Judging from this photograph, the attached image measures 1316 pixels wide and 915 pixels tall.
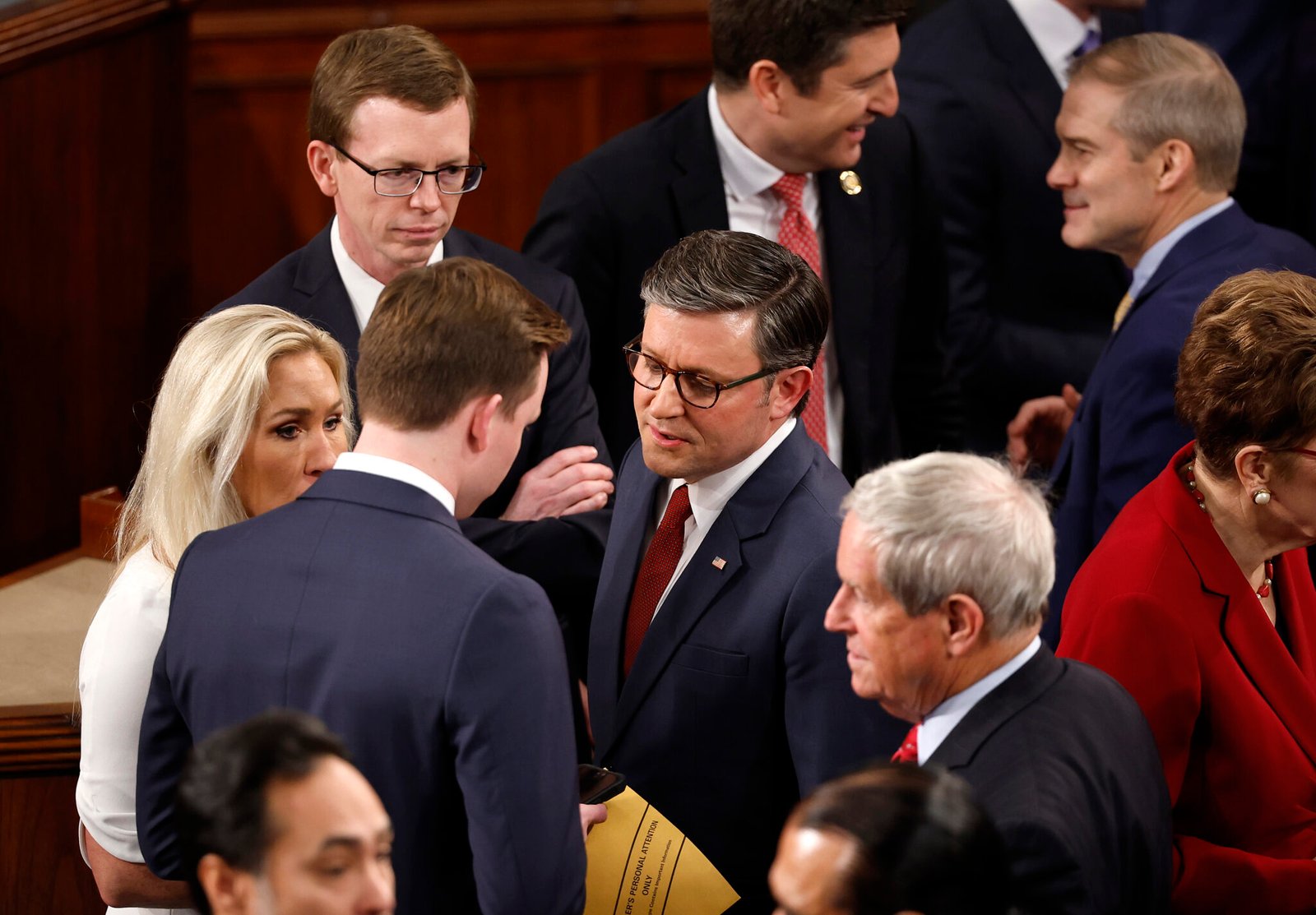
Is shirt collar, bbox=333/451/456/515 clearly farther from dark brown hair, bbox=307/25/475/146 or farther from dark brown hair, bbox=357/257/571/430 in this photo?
dark brown hair, bbox=307/25/475/146

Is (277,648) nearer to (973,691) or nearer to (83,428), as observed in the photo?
(973,691)

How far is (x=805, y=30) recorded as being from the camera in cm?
381

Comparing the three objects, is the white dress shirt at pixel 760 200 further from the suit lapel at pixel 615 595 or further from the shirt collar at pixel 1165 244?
the suit lapel at pixel 615 595

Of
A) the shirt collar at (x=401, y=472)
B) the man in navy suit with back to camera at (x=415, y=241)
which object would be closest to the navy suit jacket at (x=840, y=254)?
the man in navy suit with back to camera at (x=415, y=241)

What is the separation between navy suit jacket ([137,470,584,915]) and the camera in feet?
6.41

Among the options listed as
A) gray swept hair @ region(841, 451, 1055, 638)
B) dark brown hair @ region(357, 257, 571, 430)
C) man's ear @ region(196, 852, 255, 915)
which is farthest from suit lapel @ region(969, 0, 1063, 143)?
man's ear @ region(196, 852, 255, 915)

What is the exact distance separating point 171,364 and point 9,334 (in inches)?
75.7

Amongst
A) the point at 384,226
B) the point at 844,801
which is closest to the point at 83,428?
the point at 384,226

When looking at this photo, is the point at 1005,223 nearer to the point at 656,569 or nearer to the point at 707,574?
the point at 656,569

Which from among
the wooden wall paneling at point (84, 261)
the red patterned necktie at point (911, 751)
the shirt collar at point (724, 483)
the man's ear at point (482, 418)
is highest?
the man's ear at point (482, 418)

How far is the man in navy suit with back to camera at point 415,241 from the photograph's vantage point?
3109 millimetres

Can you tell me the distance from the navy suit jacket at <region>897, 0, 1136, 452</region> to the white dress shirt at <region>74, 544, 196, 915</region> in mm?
2858

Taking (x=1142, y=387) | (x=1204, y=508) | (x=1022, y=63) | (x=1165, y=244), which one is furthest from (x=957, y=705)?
(x=1022, y=63)

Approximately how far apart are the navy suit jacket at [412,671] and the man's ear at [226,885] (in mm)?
339
